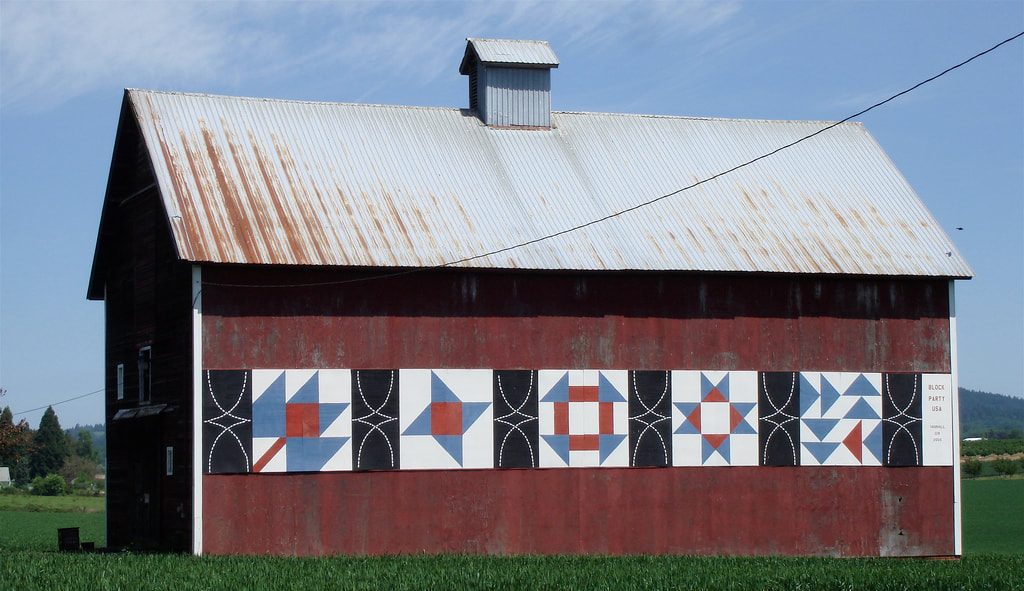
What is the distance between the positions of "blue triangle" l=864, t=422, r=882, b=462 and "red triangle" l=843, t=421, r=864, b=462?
112 millimetres

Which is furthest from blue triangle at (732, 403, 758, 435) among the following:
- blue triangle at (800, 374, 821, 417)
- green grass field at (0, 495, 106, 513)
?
green grass field at (0, 495, 106, 513)

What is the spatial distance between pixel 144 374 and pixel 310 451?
504cm

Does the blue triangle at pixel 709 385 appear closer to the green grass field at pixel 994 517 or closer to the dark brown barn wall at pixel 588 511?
the dark brown barn wall at pixel 588 511

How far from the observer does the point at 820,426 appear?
1061 inches

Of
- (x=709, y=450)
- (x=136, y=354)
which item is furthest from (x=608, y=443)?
(x=136, y=354)

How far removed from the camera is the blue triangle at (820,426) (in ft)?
88.2

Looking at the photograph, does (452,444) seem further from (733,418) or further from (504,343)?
(733,418)

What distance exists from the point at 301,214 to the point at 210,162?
2128 millimetres

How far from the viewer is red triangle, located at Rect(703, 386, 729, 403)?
86.4ft

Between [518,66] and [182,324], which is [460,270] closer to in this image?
[182,324]

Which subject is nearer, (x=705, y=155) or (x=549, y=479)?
(x=549, y=479)

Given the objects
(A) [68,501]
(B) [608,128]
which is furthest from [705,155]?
(A) [68,501]

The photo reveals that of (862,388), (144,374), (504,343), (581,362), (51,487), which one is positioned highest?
(504,343)

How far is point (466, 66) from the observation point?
31500 millimetres
